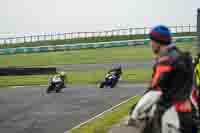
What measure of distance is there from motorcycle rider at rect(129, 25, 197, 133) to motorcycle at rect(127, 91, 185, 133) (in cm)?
1

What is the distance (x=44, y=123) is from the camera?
14938mm

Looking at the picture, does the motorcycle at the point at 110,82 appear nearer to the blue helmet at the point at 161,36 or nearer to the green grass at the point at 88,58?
the green grass at the point at 88,58

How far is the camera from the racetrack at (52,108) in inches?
571

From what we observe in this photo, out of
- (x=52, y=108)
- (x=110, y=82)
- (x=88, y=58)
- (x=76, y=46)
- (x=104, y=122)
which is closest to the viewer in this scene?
(x=104, y=122)

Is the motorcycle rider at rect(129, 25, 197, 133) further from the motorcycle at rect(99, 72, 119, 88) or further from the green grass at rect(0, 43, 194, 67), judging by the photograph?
the green grass at rect(0, 43, 194, 67)

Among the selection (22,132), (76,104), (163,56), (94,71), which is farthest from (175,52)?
(94,71)

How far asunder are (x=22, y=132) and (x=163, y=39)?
8.03m

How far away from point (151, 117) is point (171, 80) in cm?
46

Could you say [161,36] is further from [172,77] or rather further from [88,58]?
[88,58]

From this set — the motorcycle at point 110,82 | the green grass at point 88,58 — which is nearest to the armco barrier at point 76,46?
the green grass at point 88,58

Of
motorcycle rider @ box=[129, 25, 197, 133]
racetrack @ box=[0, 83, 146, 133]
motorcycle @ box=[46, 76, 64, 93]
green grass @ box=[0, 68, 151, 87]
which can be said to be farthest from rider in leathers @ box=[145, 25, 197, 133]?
green grass @ box=[0, 68, 151, 87]

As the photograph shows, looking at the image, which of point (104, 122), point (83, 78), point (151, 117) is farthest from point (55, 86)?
point (151, 117)

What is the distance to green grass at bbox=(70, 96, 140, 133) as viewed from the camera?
12.7 m

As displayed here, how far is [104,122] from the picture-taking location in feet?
45.0
